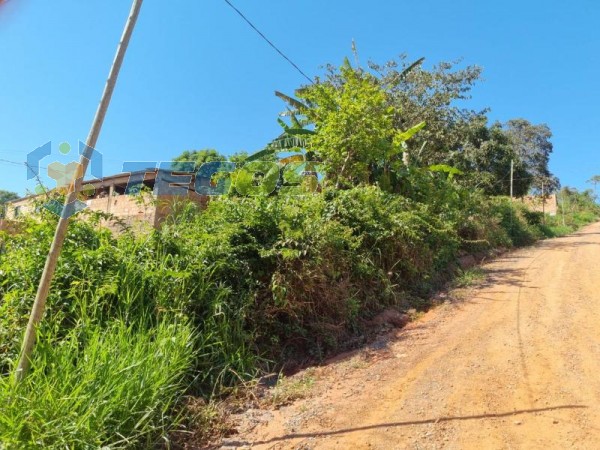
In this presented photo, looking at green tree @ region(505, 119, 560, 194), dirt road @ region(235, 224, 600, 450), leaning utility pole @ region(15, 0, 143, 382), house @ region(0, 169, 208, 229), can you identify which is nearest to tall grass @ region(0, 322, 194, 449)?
leaning utility pole @ region(15, 0, 143, 382)

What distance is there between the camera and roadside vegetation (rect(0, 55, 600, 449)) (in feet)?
9.09

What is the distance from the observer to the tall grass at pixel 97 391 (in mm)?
2449

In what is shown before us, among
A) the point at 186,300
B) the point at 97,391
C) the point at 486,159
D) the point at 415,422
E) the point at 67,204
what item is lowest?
the point at 415,422

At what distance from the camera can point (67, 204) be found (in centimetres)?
279

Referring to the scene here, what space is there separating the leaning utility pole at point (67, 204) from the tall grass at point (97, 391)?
0.58 ft

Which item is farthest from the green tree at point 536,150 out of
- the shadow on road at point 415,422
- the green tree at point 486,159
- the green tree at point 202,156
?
the shadow on road at point 415,422

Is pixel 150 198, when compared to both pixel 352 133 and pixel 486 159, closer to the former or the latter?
pixel 352 133

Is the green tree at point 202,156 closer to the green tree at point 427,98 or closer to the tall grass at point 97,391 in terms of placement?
the green tree at point 427,98

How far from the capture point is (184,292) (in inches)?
158

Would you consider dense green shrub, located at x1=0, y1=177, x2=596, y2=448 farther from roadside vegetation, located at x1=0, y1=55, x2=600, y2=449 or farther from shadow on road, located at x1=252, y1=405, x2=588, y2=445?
shadow on road, located at x1=252, y1=405, x2=588, y2=445

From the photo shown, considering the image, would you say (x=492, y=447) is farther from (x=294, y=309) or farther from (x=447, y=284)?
(x=447, y=284)

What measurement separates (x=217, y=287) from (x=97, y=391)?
1688 millimetres

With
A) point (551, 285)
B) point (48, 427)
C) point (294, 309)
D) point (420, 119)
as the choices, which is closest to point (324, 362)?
point (294, 309)

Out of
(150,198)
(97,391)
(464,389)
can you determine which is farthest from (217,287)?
(150,198)
